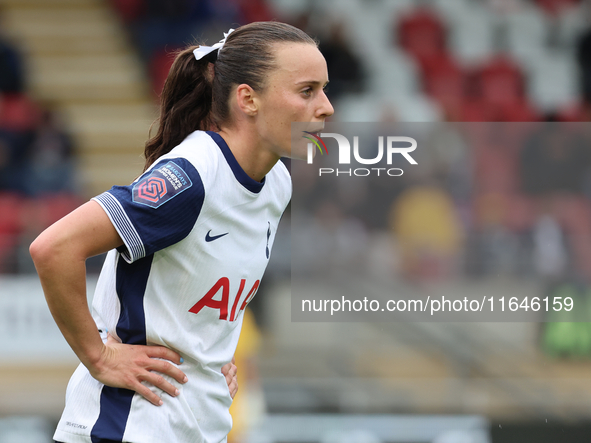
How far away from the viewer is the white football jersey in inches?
68.8

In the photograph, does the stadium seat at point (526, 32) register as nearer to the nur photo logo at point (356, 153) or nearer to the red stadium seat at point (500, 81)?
the red stadium seat at point (500, 81)

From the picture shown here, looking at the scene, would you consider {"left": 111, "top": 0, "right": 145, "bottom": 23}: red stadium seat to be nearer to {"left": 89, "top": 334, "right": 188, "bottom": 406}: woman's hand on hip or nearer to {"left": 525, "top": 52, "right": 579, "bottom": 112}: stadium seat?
{"left": 525, "top": 52, "right": 579, "bottom": 112}: stadium seat

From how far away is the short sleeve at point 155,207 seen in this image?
1.70 m

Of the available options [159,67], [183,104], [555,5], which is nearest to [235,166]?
[183,104]

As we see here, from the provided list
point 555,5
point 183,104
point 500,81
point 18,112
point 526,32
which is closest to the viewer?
point 183,104

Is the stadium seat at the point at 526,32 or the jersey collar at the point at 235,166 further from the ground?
the stadium seat at the point at 526,32

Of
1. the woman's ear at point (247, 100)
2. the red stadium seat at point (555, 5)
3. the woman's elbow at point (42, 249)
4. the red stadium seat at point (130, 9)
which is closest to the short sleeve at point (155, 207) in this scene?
the woman's elbow at point (42, 249)

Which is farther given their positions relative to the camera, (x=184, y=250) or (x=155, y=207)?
(x=184, y=250)

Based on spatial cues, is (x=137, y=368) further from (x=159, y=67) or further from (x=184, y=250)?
(x=159, y=67)

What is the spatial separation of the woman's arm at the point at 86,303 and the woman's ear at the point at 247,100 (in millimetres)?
471

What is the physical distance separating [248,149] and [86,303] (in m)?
0.55

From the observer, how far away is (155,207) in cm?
171

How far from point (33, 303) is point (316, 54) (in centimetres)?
401

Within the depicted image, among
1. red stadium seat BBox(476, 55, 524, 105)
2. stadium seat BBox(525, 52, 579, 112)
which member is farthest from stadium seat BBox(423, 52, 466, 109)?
stadium seat BBox(525, 52, 579, 112)
